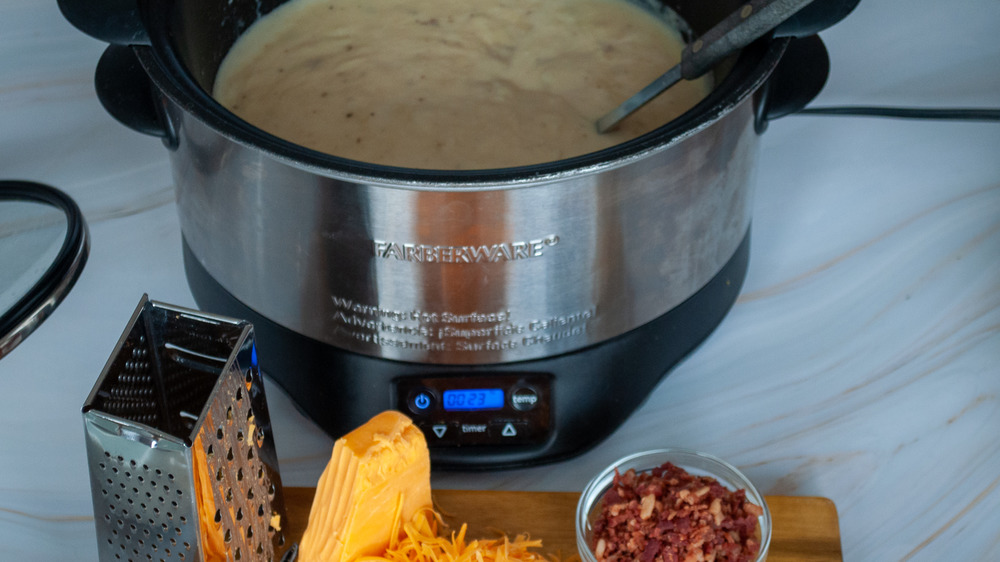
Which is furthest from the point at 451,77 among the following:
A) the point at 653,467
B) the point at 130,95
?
the point at 653,467

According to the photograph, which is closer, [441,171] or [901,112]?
[441,171]

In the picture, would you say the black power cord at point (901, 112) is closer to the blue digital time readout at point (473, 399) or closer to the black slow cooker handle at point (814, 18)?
the black slow cooker handle at point (814, 18)

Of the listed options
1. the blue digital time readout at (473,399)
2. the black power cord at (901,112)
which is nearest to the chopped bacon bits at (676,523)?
the blue digital time readout at (473,399)

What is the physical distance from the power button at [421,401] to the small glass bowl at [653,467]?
0.14 metres

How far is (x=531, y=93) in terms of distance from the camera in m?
0.94

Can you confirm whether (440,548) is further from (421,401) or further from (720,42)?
(720,42)

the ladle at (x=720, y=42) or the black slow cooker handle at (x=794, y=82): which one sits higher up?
the ladle at (x=720, y=42)

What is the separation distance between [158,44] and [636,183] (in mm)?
343

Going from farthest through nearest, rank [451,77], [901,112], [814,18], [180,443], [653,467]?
[901,112]
[451,77]
[653,467]
[814,18]
[180,443]

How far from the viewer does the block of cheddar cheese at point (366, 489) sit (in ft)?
2.29

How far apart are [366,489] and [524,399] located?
173 millimetres

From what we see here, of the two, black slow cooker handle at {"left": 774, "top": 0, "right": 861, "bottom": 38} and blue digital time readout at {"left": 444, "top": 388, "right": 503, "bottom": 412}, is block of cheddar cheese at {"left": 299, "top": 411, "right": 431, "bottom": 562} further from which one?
black slow cooker handle at {"left": 774, "top": 0, "right": 861, "bottom": 38}

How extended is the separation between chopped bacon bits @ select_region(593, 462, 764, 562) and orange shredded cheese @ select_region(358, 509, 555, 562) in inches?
2.3

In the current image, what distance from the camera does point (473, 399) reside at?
817 mm
